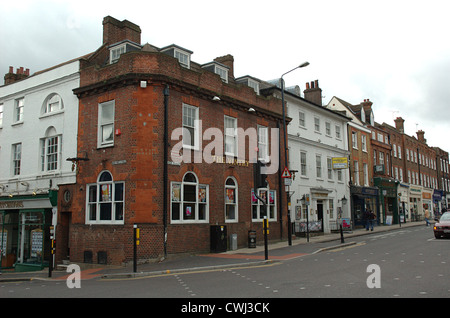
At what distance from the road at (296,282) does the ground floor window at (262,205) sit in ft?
24.8

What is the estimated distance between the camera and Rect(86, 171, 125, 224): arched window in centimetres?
1744

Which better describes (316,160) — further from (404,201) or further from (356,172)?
(404,201)

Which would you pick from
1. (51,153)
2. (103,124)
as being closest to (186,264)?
(103,124)

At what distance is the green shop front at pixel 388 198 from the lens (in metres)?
40.7

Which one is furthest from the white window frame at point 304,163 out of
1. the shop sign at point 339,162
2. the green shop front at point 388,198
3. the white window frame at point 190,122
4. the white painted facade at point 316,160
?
the green shop front at point 388,198

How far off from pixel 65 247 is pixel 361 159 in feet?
93.8

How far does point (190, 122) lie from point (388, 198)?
32667mm

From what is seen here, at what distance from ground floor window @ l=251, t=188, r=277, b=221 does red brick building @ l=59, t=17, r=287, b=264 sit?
77 centimetres

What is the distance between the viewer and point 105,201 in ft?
58.5

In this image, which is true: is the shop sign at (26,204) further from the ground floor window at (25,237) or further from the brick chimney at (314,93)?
the brick chimney at (314,93)

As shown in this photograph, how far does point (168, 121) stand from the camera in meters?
18.1

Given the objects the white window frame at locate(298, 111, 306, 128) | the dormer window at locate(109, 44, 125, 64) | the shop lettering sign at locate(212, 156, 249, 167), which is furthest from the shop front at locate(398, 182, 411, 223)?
the dormer window at locate(109, 44, 125, 64)

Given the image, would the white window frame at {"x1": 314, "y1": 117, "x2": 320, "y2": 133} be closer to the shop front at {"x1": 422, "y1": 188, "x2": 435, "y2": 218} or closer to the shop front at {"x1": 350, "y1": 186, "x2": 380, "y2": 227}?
the shop front at {"x1": 350, "y1": 186, "x2": 380, "y2": 227}

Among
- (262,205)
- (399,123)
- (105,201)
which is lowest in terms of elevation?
(262,205)
